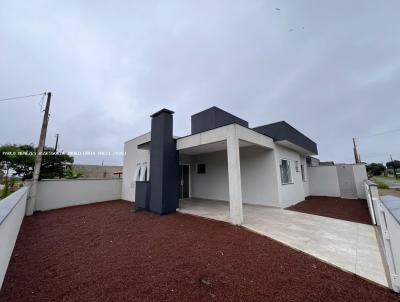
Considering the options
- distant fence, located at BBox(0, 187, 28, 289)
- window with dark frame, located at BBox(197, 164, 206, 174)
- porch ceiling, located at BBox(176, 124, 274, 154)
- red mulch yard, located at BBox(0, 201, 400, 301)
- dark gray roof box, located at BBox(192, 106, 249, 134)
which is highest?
dark gray roof box, located at BBox(192, 106, 249, 134)

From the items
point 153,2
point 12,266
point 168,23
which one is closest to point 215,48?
point 168,23

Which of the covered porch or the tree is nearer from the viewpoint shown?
the covered porch

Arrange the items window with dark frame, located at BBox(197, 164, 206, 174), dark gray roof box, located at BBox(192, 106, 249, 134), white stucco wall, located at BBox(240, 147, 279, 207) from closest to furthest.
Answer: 1. white stucco wall, located at BBox(240, 147, 279, 207)
2. dark gray roof box, located at BBox(192, 106, 249, 134)
3. window with dark frame, located at BBox(197, 164, 206, 174)

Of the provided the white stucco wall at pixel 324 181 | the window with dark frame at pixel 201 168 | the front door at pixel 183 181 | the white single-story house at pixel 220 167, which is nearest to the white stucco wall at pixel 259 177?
the white single-story house at pixel 220 167

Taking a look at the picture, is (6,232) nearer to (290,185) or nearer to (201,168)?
(201,168)

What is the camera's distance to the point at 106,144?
19188 millimetres

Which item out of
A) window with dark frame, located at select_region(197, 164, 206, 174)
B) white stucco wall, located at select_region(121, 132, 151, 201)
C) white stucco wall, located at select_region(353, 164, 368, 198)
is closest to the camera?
white stucco wall, located at select_region(121, 132, 151, 201)

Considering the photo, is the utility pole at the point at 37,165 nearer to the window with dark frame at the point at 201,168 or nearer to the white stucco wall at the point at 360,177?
the window with dark frame at the point at 201,168

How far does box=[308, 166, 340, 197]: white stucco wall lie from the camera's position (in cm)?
1078

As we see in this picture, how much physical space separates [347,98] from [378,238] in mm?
10415

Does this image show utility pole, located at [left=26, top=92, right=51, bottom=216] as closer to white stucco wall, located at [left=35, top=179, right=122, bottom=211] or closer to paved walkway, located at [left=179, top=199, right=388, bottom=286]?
white stucco wall, located at [left=35, top=179, right=122, bottom=211]

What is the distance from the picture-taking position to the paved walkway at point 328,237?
8.77ft

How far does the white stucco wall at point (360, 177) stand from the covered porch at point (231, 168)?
23.6ft

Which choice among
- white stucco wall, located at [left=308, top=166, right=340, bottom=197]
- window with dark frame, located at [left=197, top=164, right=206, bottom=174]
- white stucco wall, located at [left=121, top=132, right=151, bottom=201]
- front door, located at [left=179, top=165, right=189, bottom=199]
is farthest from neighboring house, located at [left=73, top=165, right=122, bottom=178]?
white stucco wall, located at [left=308, top=166, right=340, bottom=197]
